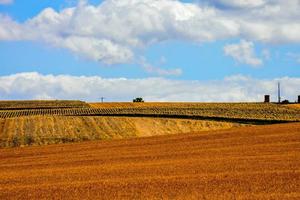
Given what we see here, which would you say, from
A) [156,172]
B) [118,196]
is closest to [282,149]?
[156,172]

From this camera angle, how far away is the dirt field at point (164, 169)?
1872 centimetres

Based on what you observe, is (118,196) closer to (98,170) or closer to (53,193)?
(53,193)

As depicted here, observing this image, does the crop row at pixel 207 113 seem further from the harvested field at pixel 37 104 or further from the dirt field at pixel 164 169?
the dirt field at pixel 164 169

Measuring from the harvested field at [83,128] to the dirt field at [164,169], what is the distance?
565cm

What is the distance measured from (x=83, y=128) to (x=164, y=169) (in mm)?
25535

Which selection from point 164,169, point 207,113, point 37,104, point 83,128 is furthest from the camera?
point 37,104

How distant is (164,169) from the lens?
78.5 ft

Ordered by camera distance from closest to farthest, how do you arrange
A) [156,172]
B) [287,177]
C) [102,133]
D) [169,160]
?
[287,177] < [156,172] < [169,160] < [102,133]

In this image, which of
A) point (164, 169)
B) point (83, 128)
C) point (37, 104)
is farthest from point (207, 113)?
point (164, 169)

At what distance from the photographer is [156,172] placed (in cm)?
2312

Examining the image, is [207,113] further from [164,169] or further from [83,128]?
[164,169]

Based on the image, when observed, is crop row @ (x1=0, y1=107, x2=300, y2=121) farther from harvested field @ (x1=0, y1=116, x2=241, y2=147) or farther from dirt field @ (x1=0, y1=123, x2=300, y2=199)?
dirt field @ (x1=0, y1=123, x2=300, y2=199)

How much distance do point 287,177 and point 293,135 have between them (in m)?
15.6

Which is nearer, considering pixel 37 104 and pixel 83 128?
pixel 83 128
